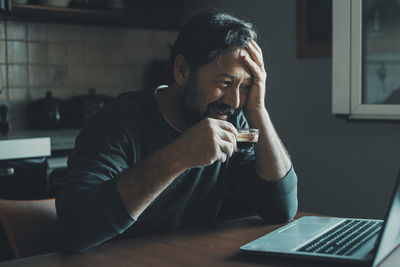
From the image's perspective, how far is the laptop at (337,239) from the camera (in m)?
0.99

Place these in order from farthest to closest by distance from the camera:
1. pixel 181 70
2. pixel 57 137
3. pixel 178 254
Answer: pixel 57 137, pixel 181 70, pixel 178 254

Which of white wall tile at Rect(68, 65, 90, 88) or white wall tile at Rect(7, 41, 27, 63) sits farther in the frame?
white wall tile at Rect(68, 65, 90, 88)

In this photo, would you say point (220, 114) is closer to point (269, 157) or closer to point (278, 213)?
point (269, 157)

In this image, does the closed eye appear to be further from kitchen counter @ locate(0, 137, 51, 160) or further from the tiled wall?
the tiled wall

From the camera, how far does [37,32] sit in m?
3.27

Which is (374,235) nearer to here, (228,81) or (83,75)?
(228,81)

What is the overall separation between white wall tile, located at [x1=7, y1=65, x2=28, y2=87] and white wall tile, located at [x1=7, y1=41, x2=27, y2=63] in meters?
0.04

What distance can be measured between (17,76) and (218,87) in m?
1.97

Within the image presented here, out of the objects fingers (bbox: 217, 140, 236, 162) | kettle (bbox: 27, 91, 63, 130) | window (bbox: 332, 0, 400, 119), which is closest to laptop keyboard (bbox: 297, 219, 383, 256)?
fingers (bbox: 217, 140, 236, 162)

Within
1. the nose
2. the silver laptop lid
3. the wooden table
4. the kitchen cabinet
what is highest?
the kitchen cabinet

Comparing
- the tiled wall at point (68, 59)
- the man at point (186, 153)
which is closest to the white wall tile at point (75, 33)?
the tiled wall at point (68, 59)

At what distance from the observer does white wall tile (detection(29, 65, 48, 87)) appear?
128 inches

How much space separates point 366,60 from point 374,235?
166 cm

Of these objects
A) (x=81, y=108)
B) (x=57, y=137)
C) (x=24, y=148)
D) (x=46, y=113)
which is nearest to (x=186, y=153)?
(x=24, y=148)
